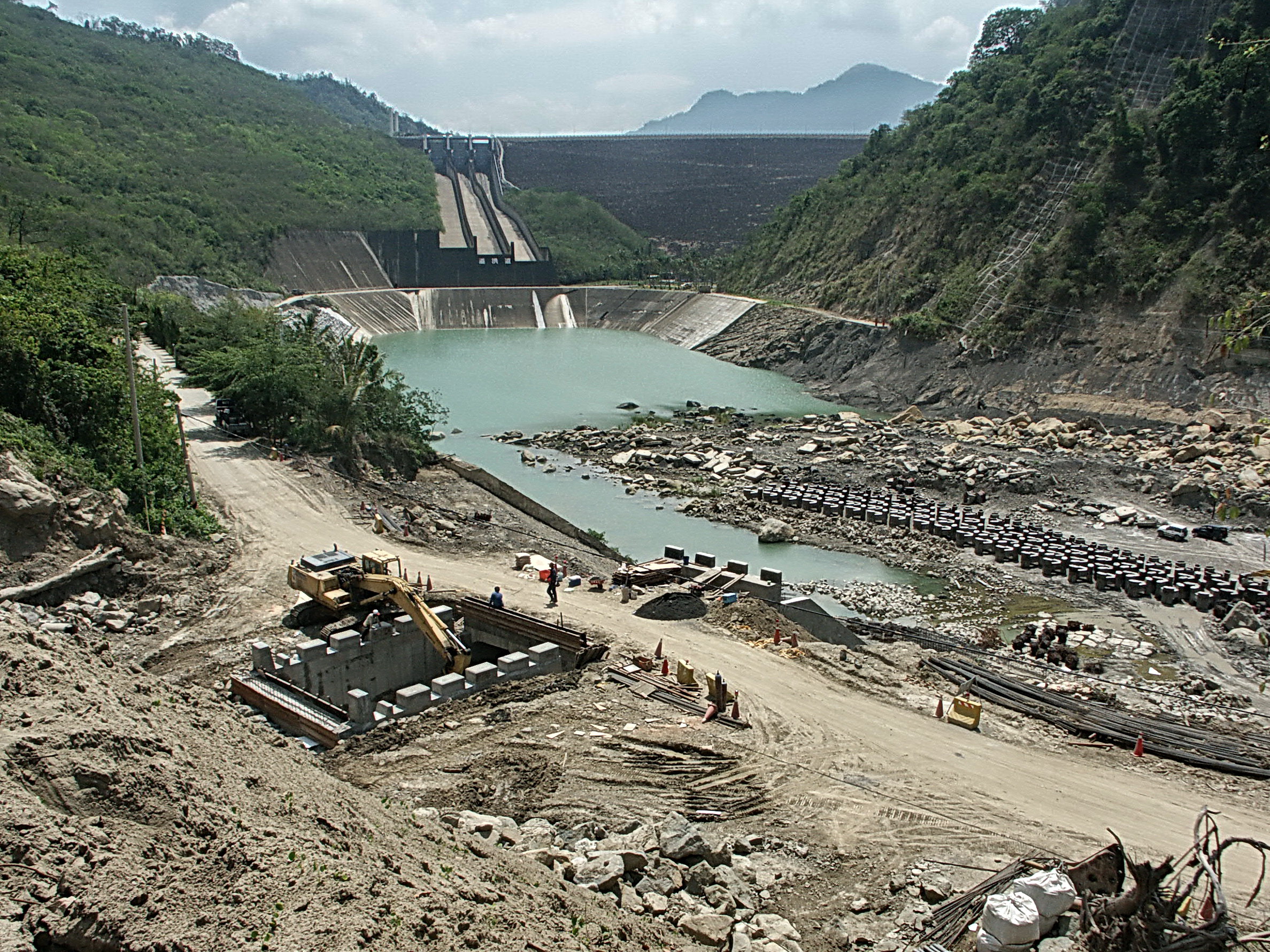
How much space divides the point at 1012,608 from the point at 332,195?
301ft

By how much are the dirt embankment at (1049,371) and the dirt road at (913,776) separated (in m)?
27.4

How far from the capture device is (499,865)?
9594mm

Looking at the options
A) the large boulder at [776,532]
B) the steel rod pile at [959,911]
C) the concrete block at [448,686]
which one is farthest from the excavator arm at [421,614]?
the large boulder at [776,532]

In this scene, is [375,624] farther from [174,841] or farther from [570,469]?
[570,469]

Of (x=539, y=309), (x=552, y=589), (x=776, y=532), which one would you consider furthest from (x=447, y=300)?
(x=552, y=589)

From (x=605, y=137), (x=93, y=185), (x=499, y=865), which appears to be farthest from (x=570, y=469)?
(x=605, y=137)

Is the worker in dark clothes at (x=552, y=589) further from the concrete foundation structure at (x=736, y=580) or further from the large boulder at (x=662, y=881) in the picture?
the large boulder at (x=662, y=881)

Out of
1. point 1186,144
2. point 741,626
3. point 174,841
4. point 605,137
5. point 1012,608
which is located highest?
point 605,137

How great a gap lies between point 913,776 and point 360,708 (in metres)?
7.61

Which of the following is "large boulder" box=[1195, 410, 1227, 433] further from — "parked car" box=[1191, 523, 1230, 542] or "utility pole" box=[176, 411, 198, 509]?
"utility pole" box=[176, 411, 198, 509]

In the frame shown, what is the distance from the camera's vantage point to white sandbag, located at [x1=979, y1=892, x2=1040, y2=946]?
357 inches

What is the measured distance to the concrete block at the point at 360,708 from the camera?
14.7m

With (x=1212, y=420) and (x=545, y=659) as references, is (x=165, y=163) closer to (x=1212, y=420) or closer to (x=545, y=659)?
(x=1212, y=420)

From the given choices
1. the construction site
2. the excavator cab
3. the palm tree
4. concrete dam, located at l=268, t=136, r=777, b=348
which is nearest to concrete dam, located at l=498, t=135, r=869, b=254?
concrete dam, located at l=268, t=136, r=777, b=348
